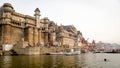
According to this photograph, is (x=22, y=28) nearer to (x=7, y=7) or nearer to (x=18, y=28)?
(x=18, y=28)

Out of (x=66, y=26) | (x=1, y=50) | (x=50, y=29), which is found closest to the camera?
(x=1, y=50)

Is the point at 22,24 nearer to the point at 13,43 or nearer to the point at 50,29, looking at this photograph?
the point at 13,43

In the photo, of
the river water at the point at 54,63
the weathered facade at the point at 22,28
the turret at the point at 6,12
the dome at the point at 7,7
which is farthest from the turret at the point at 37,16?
the river water at the point at 54,63

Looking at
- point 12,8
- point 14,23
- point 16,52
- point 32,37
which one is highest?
point 12,8

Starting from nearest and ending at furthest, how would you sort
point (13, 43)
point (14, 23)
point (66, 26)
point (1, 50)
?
point (1, 50) < point (13, 43) < point (14, 23) < point (66, 26)

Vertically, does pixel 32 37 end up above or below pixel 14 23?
below

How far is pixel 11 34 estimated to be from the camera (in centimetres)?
9394

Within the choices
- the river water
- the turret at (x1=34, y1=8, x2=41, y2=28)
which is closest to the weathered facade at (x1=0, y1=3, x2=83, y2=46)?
the turret at (x1=34, y1=8, x2=41, y2=28)

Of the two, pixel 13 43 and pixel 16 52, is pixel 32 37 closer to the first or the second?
pixel 13 43

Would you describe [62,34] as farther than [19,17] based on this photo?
Yes

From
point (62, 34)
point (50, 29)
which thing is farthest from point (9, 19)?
point (62, 34)

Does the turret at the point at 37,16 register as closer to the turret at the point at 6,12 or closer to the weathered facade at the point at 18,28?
the weathered facade at the point at 18,28

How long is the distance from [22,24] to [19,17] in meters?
4.36

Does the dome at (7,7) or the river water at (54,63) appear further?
the dome at (7,7)
